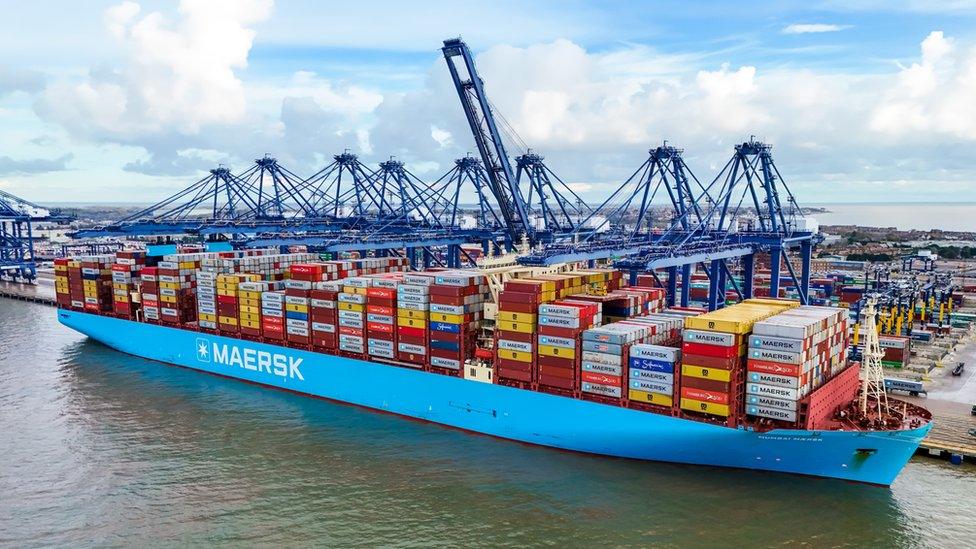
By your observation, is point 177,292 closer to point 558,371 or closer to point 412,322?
point 412,322

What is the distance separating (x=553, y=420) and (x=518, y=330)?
4100mm

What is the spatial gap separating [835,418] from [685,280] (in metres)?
19.5

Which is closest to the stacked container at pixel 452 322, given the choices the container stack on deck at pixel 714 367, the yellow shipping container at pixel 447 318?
the yellow shipping container at pixel 447 318

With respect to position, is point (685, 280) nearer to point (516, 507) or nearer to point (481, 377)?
point (481, 377)

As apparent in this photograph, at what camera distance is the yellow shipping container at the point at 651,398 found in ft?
80.3

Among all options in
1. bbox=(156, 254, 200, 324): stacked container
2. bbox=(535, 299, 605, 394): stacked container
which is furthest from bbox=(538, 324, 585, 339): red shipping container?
bbox=(156, 254, 200, 324): stacked container

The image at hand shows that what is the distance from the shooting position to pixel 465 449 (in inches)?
1100

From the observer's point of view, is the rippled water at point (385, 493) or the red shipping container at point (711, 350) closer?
the rippled water at point (385, 493)

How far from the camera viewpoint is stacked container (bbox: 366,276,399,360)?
105ft

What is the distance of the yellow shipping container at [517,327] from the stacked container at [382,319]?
644 cm

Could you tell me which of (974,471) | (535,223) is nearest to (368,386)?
(974,471)

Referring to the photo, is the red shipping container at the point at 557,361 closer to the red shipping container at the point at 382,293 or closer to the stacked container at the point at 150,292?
the red shipping container at the point at 382,293

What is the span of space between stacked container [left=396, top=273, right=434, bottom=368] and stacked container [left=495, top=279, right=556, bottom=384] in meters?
4.24

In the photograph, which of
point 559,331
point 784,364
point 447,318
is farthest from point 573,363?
point 784,364
